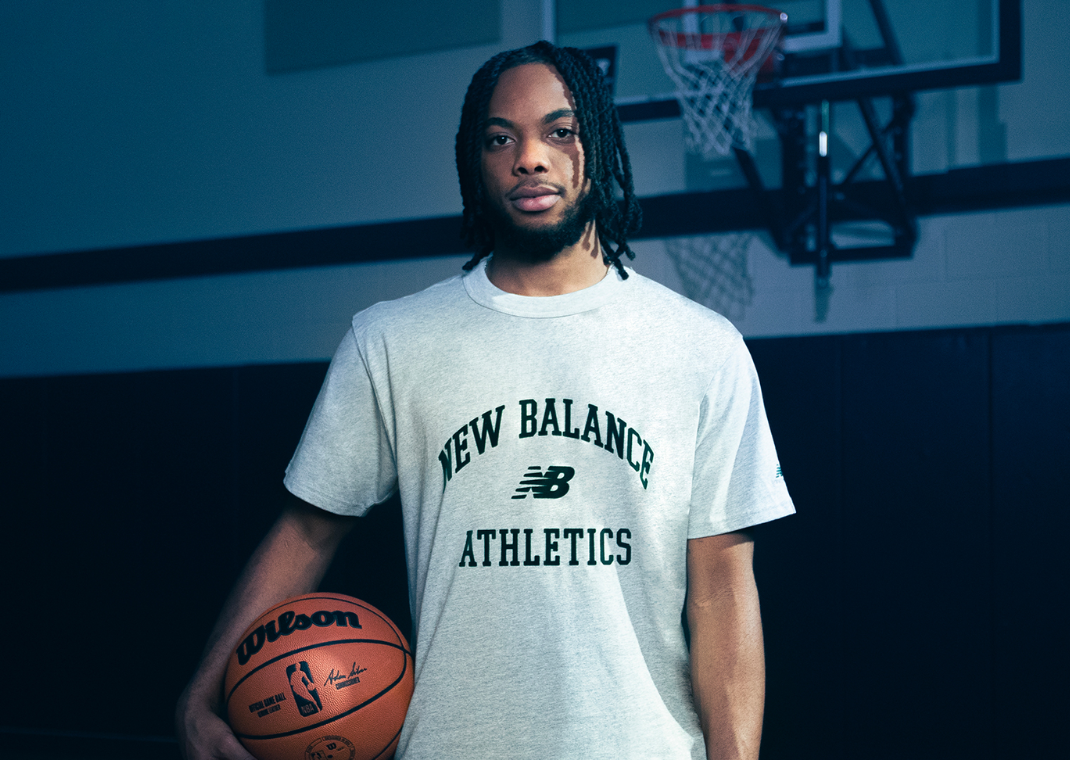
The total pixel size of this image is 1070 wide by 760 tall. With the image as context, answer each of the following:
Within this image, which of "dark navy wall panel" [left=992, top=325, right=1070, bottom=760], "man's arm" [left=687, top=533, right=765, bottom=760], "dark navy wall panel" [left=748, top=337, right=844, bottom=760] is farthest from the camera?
"dark navy wall panel" [left=748, top=337, right=844, bottom=760]

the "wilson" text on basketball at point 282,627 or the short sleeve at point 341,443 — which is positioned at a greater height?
the short sleeve at point 341,443

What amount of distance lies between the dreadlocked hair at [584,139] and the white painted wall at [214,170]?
6.90 feet

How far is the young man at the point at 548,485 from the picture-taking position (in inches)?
49.1

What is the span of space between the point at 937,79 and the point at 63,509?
344 cm

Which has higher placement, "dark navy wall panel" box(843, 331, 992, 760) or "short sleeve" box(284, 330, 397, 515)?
"short sleeve" box(284, 330, 397, 515)

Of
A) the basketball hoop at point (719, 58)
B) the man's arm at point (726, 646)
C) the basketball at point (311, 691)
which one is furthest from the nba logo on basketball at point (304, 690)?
the basketball hoop at point (719, 58)

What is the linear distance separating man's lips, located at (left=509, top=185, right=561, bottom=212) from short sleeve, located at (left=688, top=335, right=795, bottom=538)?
14.0 inches

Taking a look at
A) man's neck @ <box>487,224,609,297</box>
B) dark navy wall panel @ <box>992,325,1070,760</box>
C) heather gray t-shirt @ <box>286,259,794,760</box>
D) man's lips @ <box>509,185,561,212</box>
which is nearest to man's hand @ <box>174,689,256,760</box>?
heather gray t-shirt @ <box>286,259,794,760</box>

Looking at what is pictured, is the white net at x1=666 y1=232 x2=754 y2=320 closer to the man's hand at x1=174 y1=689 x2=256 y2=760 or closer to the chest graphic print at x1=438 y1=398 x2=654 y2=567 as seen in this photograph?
the chest graphic print at x1=438 y1=398 x2=654 y2=567

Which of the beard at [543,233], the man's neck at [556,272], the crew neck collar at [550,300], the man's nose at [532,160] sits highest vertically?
the man's nose at [532,160]

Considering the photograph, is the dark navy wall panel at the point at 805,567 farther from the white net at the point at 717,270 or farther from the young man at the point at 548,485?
the young man at the point at 548,485

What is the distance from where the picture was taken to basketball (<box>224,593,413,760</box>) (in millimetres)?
1304

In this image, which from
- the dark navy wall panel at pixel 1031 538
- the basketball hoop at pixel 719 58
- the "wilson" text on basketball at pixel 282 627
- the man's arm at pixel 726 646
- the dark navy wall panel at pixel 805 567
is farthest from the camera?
the basketball hoop at pixel 719 58

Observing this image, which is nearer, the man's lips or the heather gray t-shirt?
the heather gray t-shirt
